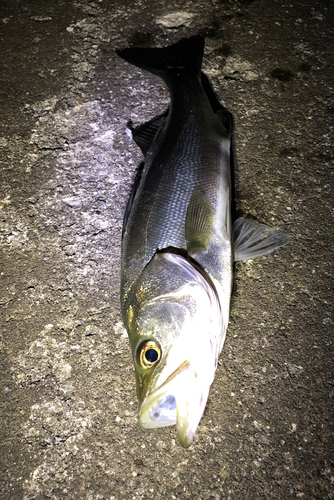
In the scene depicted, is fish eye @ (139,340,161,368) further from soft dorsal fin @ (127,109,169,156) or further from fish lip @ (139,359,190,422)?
soft dorsal fin @ (127,109,169,156)

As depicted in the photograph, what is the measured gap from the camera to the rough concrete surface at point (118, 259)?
2.47m

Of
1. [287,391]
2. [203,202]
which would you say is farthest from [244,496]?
[203,202]

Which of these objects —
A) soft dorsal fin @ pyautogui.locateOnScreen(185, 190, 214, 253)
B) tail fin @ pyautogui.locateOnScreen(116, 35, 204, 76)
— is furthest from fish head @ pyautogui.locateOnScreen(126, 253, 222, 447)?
tail fin @ pyautogui.locateOnScreen(116, 35, 204, 76)

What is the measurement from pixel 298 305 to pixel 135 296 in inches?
46.8

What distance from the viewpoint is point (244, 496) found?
2.35m

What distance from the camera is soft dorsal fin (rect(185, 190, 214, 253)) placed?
243 centimetres

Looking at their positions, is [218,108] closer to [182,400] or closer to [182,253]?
[182,253]

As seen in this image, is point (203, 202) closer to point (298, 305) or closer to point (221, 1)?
point (298, 305)

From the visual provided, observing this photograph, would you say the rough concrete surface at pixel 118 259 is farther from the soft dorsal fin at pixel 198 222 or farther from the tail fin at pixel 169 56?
the soft dorsal fin at pixel 198 222

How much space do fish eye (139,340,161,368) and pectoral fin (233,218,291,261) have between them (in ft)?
3.00

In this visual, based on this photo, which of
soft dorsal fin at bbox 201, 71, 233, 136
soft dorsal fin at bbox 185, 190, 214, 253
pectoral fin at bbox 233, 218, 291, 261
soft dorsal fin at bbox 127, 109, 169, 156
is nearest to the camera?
soft dorsal fin at bbox 185, 190, 214, 253

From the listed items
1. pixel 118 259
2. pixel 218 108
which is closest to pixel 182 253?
pixel 118 259

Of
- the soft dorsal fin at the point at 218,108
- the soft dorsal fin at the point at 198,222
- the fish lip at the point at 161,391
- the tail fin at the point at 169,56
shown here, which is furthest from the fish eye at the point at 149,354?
the tail fin at the point at 169,56

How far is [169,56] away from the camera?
11.5 feet
